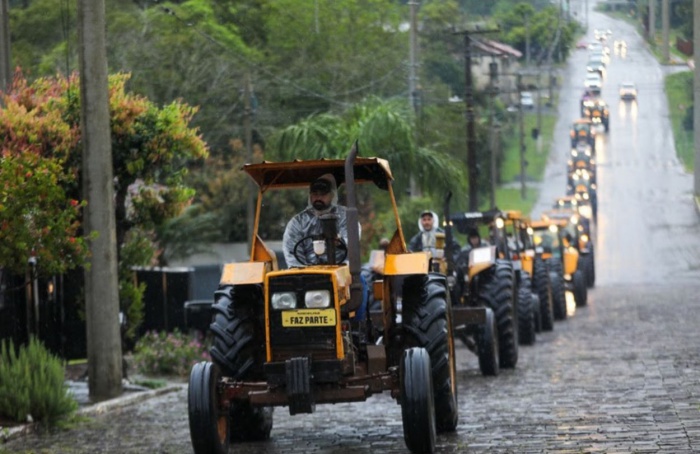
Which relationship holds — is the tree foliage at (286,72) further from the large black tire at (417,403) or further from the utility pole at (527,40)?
the large black tire at (417,403)

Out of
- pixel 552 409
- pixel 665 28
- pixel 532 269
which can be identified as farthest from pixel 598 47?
pixel 552 409

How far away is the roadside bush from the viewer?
51.4 ft

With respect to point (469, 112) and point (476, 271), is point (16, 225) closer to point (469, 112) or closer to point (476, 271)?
point (476, 271)

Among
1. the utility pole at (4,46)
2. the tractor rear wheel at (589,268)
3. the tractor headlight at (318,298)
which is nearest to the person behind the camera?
the tractor headlight at (318,298)

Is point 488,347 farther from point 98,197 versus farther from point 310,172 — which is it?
point 310,172

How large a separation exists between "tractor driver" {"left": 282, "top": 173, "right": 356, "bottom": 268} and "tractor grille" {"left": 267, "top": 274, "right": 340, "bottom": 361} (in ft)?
3.77

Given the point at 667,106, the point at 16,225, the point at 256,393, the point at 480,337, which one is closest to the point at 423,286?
the point at 256,393

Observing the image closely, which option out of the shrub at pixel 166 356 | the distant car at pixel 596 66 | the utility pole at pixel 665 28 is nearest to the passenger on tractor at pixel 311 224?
the shrub at pixel 166 356

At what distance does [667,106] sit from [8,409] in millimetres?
53806

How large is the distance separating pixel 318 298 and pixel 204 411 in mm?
1295

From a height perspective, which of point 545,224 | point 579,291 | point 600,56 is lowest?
point 579,291

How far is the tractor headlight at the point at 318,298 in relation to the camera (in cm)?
1139

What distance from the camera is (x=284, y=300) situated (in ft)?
37.7

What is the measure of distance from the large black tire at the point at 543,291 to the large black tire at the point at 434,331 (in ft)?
54.2
